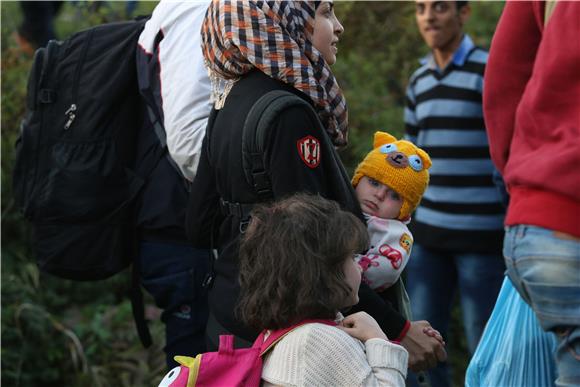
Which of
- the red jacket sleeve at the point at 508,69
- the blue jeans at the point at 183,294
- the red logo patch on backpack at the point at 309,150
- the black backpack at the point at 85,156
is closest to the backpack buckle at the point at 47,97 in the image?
the black backpack at the point at 85,156

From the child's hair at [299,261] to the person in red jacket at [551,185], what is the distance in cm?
59

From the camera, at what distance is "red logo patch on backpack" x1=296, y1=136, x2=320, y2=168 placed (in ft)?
8.32

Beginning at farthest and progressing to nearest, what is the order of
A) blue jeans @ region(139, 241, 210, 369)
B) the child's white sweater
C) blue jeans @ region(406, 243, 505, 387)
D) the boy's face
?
the boy's face, blue jeans @ region(406, 243, 505, 387), blue jeans @ region(139, 241, 210, 369), the child's white sweater

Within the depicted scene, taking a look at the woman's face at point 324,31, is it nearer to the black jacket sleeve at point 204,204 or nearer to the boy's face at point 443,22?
the black jacket sleeve at point 204,204

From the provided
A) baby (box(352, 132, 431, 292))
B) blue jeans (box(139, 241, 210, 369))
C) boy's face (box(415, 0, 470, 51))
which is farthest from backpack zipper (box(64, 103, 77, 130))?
boy's face (box(415, 0, 470, 51))

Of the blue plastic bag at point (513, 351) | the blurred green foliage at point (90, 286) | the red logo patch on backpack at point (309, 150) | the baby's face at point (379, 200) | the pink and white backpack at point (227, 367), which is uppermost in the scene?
the red logo patch on backpack at point (309, 150)

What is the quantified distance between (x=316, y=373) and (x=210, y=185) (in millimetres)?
861

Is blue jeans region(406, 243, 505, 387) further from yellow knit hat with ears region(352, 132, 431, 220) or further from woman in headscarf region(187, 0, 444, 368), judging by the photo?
woman in headscarf region(187, 0, 444, 368)

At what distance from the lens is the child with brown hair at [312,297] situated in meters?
2.34

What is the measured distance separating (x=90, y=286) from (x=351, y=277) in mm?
3446

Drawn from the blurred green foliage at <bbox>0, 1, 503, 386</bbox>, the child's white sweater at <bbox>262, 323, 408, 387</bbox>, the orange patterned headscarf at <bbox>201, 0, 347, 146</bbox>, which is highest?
the orange patterned headscarf at <bbox>201, 0, 347, 146</bbox>

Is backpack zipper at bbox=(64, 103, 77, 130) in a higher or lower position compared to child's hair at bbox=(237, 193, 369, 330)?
lower

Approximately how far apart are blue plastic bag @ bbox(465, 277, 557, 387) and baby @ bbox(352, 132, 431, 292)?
0.49 m

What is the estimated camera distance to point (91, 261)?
3.72 metres
